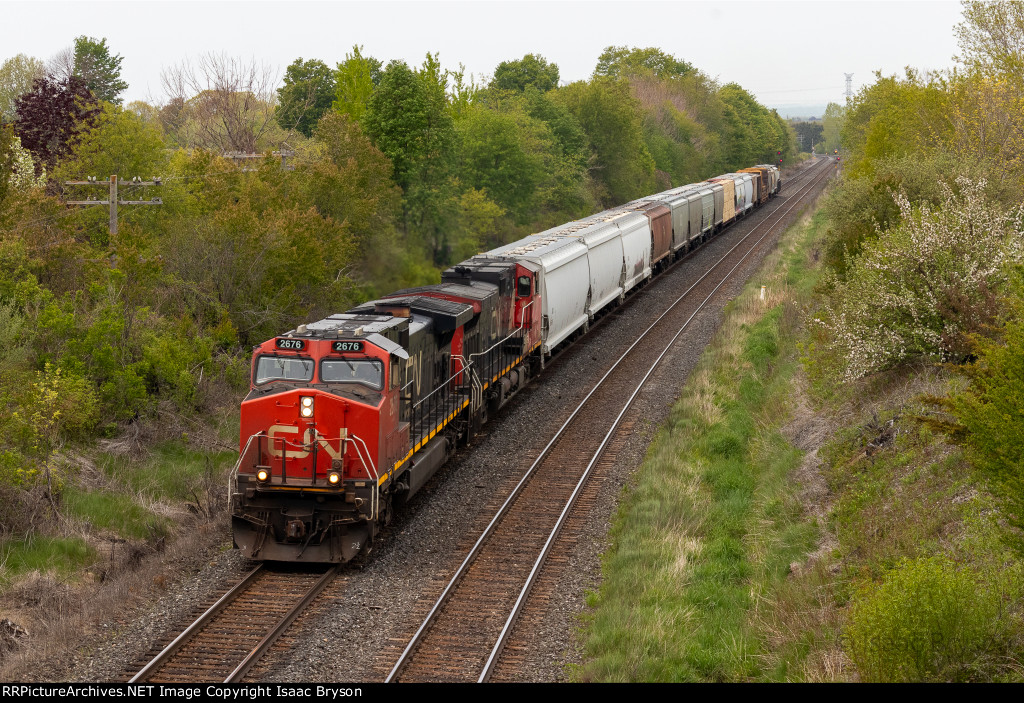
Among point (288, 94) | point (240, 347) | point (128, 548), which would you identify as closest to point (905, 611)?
point (128, 548)

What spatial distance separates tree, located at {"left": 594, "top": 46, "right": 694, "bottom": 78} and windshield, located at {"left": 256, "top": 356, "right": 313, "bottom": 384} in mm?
100433

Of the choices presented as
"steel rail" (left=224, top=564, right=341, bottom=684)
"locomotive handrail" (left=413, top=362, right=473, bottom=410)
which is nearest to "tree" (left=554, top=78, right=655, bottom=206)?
"locomotive handrail" (left=413, top=362, right=473, bottom=410)

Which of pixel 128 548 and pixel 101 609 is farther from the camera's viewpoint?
pixel 128 548

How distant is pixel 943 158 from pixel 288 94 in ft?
196

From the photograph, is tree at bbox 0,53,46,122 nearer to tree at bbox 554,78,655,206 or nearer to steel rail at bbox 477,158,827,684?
tree at bbox 554,78,655,206

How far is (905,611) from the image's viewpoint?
8.87 metres

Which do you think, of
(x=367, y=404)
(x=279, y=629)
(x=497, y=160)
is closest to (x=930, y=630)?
(x=279, y=629)

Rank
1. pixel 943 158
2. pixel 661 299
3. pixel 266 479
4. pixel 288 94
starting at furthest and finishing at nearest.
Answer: pixel 288 94
pixel 661 299
pixel 943 158
pixel 266 479

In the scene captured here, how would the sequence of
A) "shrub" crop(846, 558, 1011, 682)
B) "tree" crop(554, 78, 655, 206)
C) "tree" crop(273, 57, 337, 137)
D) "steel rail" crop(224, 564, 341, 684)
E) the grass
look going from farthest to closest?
1. "tree" crop(273, 57, 337, 137)
2. "tree" crop(554, 78, 655, 206)
3. the grass
4. "steel rail" crop(224, 564, 341, 684)
5. "shrub" crop(846, 558, 1011, 682)

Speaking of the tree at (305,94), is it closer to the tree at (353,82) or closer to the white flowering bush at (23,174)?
the tree at (353,82)

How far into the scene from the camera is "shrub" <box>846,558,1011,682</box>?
28.7ft

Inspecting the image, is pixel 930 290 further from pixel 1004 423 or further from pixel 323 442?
pixel 323 442

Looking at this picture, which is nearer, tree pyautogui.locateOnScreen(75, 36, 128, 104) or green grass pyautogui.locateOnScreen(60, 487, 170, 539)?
green grass pyautogui.locateOnScreen(60, 487, 170, 539)

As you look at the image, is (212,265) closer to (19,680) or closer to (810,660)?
(19,680)
